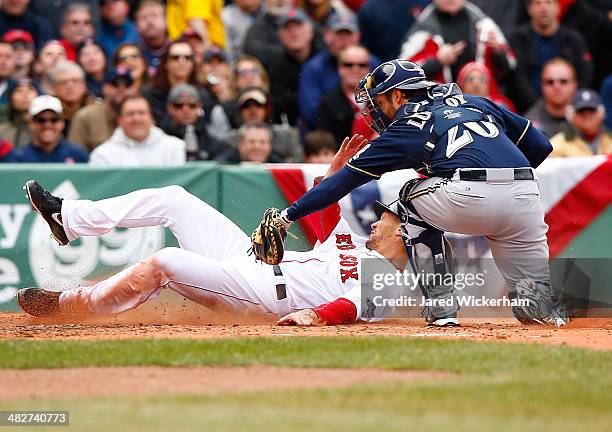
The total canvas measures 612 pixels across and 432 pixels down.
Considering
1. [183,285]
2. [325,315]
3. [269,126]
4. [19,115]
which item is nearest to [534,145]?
[325,315]

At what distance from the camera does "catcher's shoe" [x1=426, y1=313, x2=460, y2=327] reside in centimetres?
924

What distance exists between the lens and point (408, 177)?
36.1 feet

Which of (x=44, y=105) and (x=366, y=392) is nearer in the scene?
(x=366, y=392)

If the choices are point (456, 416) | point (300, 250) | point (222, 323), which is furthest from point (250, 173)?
point (456, 416)

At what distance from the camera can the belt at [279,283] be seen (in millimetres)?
9039

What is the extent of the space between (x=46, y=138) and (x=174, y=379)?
5.79 m

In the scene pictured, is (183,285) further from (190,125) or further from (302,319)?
(190,125)

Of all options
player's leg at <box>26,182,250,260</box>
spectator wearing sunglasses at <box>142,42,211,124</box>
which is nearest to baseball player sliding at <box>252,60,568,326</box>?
player's leg at <box>26,182,250,260</box>

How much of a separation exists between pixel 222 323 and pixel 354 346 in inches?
86.0

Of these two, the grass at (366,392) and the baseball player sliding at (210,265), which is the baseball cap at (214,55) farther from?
the grass at (366,392)

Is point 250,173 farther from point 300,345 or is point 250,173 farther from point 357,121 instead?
point 300,345

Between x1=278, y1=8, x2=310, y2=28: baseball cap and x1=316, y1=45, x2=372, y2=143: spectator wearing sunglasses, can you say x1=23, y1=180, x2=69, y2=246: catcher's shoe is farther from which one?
x1=278, y1=8, x2=310, y2=28: baseball cap

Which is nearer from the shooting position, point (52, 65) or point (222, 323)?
point (222, 323)

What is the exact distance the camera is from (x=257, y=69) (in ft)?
45.5
